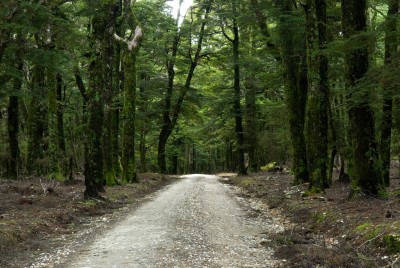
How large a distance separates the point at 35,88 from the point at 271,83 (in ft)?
40.8

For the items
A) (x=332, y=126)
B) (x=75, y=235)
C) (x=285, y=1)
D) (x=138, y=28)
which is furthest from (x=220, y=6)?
(x=75, y=235)

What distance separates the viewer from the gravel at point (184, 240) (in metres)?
6.59

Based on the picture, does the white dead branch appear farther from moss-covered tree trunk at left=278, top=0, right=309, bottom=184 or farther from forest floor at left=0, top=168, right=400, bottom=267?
forest floor at left=0, top=168, right=400, bottom=267

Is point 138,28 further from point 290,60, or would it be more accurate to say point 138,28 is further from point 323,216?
point 323,216

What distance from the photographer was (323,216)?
9164 millimetres

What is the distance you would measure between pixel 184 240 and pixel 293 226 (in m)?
3.07

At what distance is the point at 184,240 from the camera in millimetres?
8023

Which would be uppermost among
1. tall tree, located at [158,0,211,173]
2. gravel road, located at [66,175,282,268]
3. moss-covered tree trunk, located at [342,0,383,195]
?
tall tree, located at [158,0,211,173]

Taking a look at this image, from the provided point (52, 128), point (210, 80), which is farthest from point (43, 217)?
point (210, 80)

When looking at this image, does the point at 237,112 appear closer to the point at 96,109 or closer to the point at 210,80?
the point at 210,80

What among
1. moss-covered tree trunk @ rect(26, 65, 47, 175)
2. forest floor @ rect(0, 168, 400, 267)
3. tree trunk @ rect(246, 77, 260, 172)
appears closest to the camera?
forest floor @ rect(0, 168, 400, 267)

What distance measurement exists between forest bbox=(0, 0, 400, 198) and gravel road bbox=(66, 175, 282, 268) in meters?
3.03

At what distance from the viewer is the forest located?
33.0 ft

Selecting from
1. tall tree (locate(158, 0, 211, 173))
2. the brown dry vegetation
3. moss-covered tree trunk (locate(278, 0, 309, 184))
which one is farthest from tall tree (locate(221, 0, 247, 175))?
the brown dry vegetation
